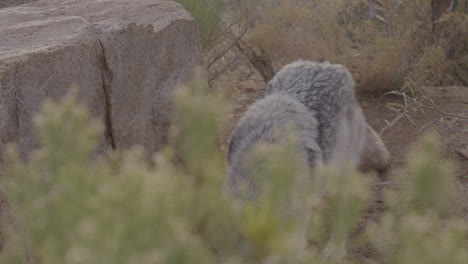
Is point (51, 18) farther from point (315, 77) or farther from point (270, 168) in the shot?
point (270, 168)

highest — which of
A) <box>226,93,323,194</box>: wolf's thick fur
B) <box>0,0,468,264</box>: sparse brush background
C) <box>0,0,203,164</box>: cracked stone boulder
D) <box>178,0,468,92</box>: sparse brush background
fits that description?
<box>0,0,468,264</box>: sparse brush background

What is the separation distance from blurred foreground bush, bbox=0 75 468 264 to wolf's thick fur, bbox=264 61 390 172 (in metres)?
2.44

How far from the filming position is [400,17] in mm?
6777

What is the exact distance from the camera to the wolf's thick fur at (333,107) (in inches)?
147

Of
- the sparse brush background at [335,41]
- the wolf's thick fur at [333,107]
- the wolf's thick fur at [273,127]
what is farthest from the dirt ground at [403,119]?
the wolf's thick fur at [273,127]

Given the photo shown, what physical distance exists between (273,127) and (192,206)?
2.09 metres

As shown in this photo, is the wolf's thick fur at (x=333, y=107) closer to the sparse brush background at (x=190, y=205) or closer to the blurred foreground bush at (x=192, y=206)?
the sparse brush background at (x=190, y=205)

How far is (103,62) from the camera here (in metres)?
3.35

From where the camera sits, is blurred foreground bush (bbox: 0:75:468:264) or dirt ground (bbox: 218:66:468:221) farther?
dirt ground (bbox: 218:66:468:221)

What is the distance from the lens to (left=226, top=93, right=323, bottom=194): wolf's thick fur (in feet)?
10.5

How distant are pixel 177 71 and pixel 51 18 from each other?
88 centimetres

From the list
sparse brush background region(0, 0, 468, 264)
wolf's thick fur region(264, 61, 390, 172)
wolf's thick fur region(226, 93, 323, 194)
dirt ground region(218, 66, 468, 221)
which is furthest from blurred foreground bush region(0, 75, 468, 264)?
dirt ground region(218, 66, 468, 221)

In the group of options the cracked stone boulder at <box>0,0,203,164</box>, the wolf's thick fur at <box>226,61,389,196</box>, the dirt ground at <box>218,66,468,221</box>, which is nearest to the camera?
the cracked stone boulder at <box>0,0,203,164</box>

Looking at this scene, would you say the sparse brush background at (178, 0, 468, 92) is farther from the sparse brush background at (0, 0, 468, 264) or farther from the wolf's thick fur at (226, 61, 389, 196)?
the sparse brush background at (0, 0, 468, 264)
